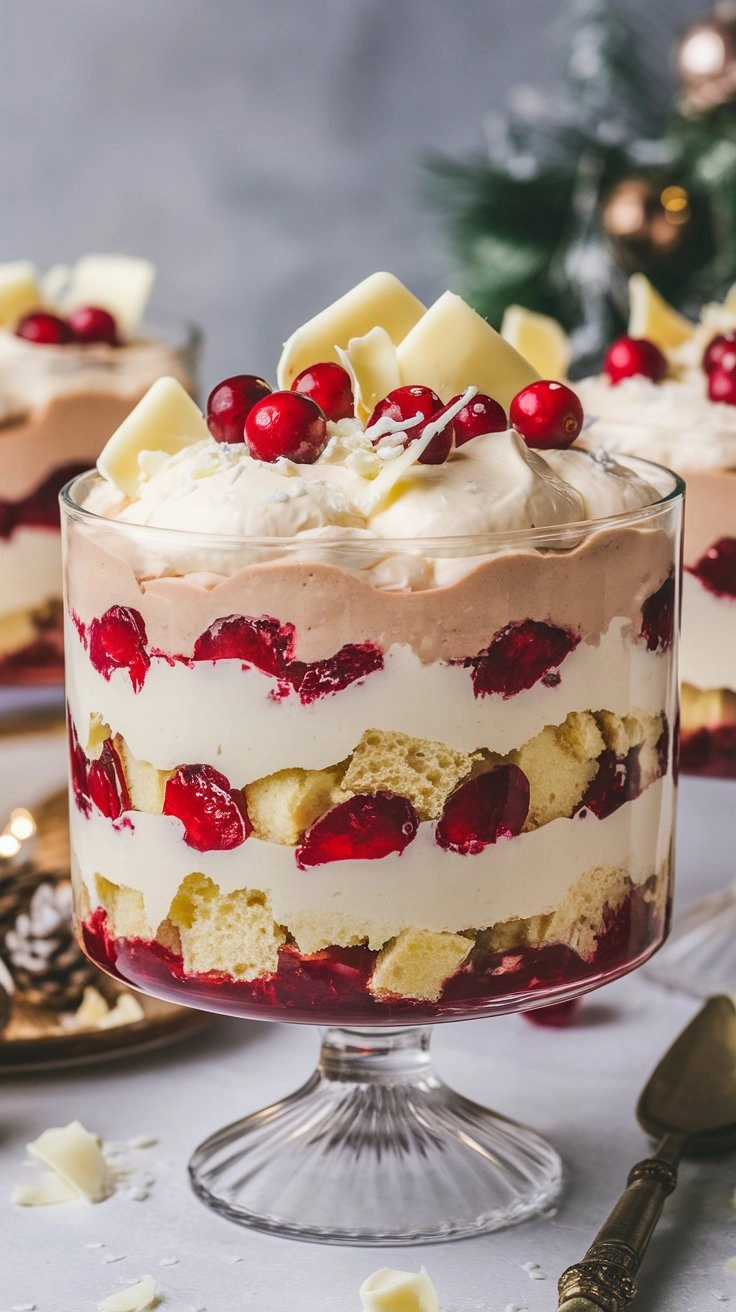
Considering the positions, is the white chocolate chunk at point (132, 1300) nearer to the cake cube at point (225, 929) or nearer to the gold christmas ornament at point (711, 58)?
the cake cube at point (225, 929)

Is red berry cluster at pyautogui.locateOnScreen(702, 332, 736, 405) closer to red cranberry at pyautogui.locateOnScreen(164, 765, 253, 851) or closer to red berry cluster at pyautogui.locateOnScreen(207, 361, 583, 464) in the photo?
red berry cluster at pyautogui.locateOnScreen(207, 361, 583, 464)

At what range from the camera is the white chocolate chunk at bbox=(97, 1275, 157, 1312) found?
117 cm

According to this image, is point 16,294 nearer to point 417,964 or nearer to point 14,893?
point 14,893

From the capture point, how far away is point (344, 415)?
129 centimetres

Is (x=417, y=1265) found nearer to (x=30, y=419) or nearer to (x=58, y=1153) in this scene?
(x=58, y=1153)

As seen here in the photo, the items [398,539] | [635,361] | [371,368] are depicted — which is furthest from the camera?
[635,361]

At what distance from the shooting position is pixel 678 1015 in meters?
1.68

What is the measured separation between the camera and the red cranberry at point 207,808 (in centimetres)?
114

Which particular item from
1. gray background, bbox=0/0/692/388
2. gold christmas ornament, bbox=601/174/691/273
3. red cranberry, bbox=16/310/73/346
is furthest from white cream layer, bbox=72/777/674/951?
gray background, bbox=0/0/692/388

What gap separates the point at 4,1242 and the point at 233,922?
319 mm

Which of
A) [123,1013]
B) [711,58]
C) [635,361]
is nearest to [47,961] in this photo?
[123,1013]

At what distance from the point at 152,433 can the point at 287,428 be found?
0.49 ft

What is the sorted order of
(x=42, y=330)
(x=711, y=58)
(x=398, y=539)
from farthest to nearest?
(x=711, y=58) → (x=42, y=330) → (x=398, y=539)

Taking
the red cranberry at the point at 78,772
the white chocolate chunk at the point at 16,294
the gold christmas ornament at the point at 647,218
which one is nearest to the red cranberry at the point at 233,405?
the red cranberry at the point at 78,772
